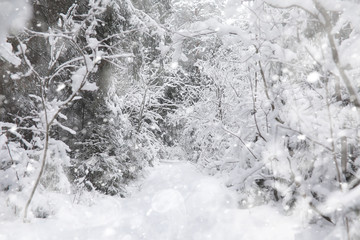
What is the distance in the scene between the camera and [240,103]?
346 centimetres

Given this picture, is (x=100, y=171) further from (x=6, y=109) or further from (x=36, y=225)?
(x=36, y=225)

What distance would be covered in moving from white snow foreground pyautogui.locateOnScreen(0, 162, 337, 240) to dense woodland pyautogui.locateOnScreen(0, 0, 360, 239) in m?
0.23

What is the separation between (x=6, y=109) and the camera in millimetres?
4484

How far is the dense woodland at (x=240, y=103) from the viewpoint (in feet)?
6.37

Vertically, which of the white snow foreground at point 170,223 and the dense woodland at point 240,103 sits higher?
the dense woodland at point 240,103

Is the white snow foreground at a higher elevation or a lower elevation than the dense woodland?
lower

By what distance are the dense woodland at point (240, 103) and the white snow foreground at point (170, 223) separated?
23 centimetres

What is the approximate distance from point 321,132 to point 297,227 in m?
0.89

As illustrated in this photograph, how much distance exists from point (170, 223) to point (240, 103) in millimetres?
1932

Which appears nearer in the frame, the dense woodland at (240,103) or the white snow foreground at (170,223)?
the dense woodland at (240,103)

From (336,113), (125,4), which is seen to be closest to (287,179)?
(336,113)

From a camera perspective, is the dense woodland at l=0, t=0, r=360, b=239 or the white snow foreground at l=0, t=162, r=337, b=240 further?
the white snow foreground at l=0, t=162, r=337, b=240

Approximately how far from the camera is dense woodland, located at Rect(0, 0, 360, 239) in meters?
1.94

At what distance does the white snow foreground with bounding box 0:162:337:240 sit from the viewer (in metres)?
A: 2.53
